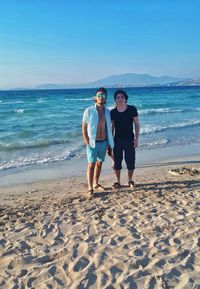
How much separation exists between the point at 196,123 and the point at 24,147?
936 cm

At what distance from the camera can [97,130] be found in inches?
263

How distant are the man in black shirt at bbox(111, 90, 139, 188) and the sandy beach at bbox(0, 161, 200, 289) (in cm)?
60

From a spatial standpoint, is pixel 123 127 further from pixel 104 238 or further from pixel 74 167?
pixel 74 167

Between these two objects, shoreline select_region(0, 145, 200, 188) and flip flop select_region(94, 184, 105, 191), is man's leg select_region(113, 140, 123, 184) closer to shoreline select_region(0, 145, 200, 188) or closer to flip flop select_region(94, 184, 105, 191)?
flip flop select_region(94, 184, 105, 191)

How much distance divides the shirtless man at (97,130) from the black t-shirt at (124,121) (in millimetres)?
215

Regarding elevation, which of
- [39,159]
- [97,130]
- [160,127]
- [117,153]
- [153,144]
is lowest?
[160,127]

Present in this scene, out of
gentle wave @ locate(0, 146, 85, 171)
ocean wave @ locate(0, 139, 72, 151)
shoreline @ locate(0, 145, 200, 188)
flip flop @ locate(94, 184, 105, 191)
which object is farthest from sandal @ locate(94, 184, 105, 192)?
ocean wave @ locate(0, 139, 72, 151)

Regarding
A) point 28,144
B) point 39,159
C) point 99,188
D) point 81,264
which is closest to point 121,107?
point 99,188

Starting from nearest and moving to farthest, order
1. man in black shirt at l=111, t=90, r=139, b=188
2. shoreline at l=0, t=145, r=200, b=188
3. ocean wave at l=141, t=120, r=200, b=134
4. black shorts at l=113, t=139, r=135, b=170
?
man in black shirt at l=111, t=90, r=139, b=188 < black shorts at l=113, t=139, r=135, b=170 < shoreline at l=0, t=145, r=200, b=188 < ocean wave at l=141, t=120, r=200, b=134

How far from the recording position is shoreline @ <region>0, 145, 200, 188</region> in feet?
28.8

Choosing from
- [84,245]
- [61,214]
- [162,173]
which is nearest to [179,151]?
[162,173]

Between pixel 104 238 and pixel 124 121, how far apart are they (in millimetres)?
2522

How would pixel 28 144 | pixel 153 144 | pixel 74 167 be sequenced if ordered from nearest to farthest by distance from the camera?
pixel 74 167 → pixel 153 144 → pixel 28 144

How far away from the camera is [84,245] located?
15.3 feet
